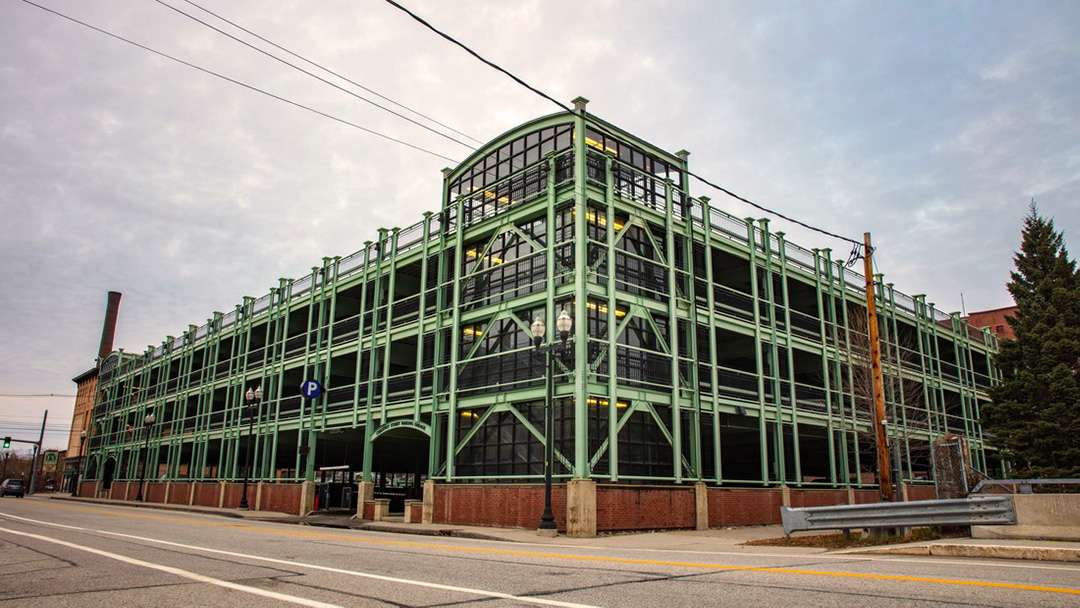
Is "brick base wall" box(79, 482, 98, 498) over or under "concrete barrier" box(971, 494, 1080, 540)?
under

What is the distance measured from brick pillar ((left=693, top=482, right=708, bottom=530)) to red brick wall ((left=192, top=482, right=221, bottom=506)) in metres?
29.0

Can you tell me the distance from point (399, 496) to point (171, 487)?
66.1 feet

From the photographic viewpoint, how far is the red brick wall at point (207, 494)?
3976cm

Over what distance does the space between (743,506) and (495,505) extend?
906 centimetres

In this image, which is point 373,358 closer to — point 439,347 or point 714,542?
point 439,347

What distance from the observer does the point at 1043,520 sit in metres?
11.9

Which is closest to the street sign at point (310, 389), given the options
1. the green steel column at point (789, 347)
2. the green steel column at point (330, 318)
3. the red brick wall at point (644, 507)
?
the green steel column at point (330, 318)

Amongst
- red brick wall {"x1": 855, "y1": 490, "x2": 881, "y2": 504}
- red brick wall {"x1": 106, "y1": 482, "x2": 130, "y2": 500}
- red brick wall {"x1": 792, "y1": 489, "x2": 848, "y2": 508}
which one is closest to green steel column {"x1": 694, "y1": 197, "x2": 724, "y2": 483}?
red brick wall {"x1": 792, "y1": 489, "x2": 848, "y2": 508}

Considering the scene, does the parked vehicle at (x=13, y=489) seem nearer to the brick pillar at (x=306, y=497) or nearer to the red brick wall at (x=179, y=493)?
the red brick wall at (x=179, y=493)

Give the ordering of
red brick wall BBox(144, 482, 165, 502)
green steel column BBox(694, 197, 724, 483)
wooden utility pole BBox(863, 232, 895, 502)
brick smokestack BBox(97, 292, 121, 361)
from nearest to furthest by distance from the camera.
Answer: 1. wooden utility pole BBox(863, 232, 895, 502)
2. green steel column BBox(694, 197, 724, 483)
3. red brick wall BBox(144, 482, 165, 502)
4. brick smokestack BBox(97, 292, 121, 361)

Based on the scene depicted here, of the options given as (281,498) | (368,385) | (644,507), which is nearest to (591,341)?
(644,507)

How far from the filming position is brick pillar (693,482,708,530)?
74.8 ft

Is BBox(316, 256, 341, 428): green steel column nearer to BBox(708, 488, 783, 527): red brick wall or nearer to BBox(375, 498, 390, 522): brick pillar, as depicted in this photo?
BBox(375, 498, 390, 522): brick pillar

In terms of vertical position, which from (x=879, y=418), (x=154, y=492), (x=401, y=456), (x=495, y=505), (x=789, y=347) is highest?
(x=789, y=347)
